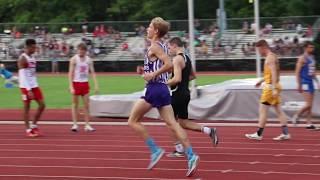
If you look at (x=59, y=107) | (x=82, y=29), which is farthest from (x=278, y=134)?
(x=82, y=29)

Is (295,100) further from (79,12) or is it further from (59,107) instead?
(79,12)

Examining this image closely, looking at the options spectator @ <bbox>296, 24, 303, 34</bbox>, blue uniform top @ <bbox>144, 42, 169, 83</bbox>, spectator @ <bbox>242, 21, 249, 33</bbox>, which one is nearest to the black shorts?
blue uniform top @ <bbox>144, 42, 169, 83</bbox>

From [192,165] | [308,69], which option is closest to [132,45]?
[308,69]

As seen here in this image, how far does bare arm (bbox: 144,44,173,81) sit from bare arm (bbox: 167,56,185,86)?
2.70ft

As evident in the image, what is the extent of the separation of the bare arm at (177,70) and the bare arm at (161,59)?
2.70 ft

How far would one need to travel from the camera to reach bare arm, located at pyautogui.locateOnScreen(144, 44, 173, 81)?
8.23 meters

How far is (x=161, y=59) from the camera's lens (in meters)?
8.29

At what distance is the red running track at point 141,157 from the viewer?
8680 millimetres

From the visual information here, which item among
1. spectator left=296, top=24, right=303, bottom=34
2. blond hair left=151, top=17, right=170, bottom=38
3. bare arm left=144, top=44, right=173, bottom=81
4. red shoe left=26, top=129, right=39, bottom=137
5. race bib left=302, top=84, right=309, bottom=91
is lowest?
red shoe left=26, top=129, right=39, bottom=137

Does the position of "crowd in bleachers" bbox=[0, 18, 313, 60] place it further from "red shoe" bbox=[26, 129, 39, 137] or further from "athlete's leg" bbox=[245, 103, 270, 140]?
"athlete's leg" bbox=[245, 103, 270, 140]

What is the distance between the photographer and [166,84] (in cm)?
865

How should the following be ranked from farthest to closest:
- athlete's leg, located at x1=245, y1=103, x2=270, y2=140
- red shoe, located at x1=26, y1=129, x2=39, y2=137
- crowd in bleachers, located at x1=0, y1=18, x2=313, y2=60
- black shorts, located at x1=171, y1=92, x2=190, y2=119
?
crowd in bleachers, located at x1=0, y1=18, x2=313, y2=60 → red shoe, located at x1=26, y1=129, x2=39, y2=137 → athlete's leg, located at x1=245, y1=103, x2=270, y2=140 → black shorts, located at x1=171, y1=92, x2=190, y2=119

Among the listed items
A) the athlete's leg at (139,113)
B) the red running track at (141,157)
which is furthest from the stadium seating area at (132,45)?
the athlete's leg at (139,113)

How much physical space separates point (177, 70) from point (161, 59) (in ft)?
3.93
